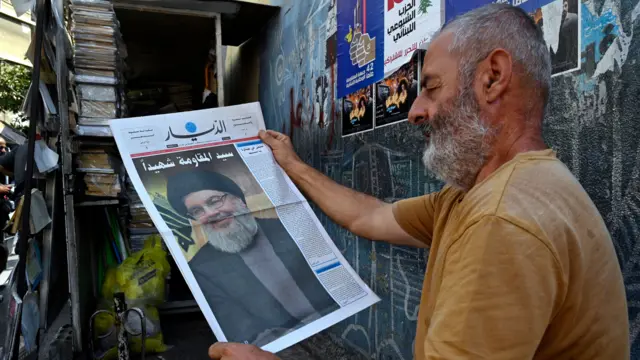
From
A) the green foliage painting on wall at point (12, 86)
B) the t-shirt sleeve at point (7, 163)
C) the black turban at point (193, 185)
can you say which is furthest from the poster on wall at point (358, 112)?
the green foliage painting on wall at point (12, 86)

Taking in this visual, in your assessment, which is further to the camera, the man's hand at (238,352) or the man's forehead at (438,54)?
the man's hand at (238,352)

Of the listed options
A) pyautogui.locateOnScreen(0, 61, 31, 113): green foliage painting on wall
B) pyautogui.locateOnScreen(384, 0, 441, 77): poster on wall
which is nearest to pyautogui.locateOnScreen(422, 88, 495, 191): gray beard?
pyautogui.locateOnScreen(384, 0, 441, 77): poster on wall

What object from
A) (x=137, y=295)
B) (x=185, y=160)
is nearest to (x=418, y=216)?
(x=185, y=160)

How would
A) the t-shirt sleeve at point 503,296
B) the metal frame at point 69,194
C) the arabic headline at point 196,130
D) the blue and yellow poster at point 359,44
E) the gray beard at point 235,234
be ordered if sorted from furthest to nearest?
the metal frame at point 69,194 < the blue and yellow poster at point 359,44 < the arabic headline at point 196,130 < the gray beard at point 235,234 < the t-shirt sleeve at point 503,296

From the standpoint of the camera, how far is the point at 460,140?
89cm

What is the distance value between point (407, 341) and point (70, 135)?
247 cm

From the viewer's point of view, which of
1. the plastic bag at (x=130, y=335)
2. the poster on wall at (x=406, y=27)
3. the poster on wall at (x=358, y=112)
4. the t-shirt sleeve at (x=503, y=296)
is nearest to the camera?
the t-shirt sleeve at (x=503, y=296)

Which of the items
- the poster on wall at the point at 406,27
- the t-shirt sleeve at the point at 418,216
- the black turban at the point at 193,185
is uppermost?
the poster on wall at the point at 406,27

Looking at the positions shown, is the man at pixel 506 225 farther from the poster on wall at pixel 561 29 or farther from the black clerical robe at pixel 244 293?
the poster on wall at pixel 561 29

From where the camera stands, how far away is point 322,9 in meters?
3.13

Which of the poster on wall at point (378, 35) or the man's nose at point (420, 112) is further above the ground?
the poster on wall at point (378, 35)

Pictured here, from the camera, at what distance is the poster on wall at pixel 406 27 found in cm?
193

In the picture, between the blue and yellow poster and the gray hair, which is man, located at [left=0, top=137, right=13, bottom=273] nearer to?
Result: the blue and yellow poster

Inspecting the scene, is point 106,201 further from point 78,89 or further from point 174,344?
point 174,344
